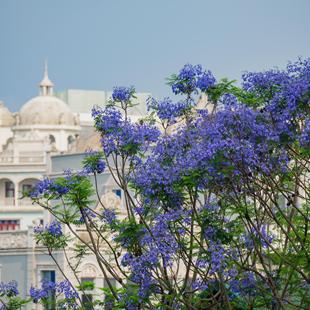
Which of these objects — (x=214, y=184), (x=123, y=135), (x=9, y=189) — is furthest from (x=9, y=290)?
(x=9, y=189)

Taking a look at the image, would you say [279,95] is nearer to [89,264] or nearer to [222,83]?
[222,83]

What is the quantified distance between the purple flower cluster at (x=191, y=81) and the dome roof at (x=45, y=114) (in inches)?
3462

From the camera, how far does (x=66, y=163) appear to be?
7331 cm

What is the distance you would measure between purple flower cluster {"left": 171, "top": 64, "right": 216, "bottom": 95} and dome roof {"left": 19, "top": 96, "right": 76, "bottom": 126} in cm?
8793

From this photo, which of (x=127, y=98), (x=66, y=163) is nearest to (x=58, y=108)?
(x=66, y=163)

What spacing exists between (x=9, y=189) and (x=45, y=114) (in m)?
7.08

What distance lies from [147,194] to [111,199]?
32928 millimetres

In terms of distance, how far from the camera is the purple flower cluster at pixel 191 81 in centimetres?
2514

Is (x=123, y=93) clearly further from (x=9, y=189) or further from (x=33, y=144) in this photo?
(x=9, y=189)

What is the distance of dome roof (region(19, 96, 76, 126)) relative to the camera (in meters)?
113

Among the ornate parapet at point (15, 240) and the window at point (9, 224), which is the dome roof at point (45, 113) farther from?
the ornate parapet at point (15, 240)

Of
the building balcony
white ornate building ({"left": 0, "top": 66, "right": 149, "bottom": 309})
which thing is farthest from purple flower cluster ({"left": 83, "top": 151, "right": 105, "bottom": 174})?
the building balcony

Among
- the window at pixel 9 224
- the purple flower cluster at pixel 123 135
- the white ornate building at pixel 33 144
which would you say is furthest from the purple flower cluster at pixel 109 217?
the window at pixel 9 224

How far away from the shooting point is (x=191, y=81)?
25.4m
